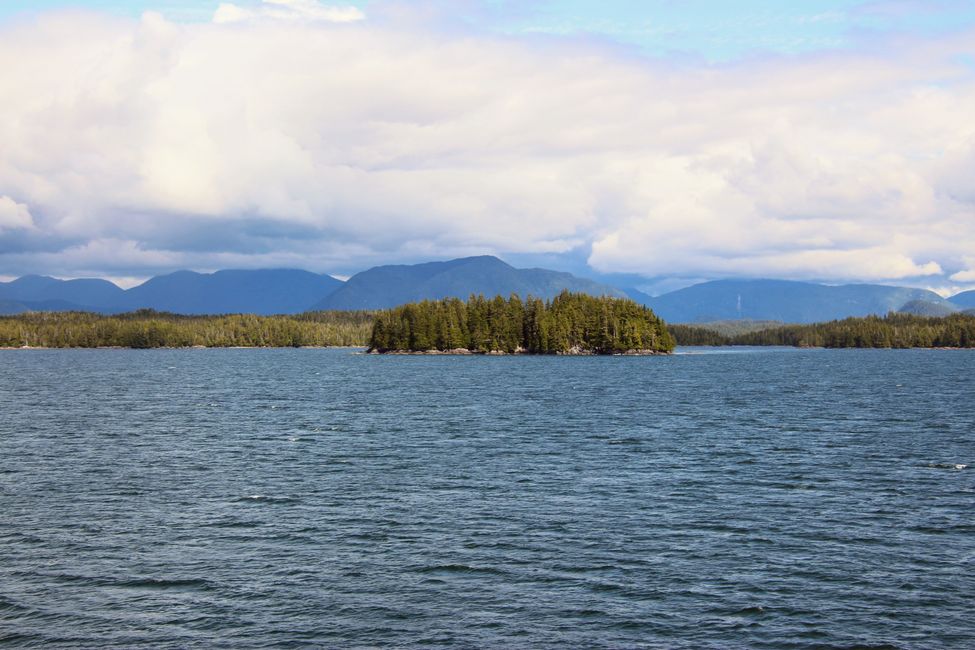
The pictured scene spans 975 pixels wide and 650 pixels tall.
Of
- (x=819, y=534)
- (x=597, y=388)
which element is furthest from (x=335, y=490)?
(x=597, y=388)

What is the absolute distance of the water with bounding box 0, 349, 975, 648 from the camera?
93.8 ft

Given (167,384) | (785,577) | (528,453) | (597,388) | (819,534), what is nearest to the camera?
(785,577)

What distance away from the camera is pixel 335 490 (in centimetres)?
5069

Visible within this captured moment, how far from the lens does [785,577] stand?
3356 centimetres

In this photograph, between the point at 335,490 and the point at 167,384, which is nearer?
the point at 335,490

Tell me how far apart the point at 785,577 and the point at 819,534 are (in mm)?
7828

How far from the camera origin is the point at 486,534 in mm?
39969

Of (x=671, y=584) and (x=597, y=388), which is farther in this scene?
(x=597, y=388)

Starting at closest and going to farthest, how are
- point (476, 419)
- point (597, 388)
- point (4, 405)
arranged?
point (476, 419) → point (4, 405) → point (597, 388)

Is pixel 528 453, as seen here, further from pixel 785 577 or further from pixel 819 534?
pixel 785 577

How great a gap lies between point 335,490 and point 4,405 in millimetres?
81327

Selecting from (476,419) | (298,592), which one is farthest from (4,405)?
(298,592)

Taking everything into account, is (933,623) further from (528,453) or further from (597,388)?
(597,388)

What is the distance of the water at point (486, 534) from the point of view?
28.6 meters
